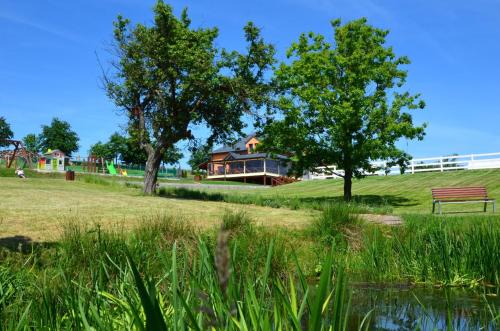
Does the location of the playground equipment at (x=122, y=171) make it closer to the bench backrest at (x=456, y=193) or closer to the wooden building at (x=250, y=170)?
the wooden building at (x=250, y=170)

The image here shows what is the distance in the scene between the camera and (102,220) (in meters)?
11.4

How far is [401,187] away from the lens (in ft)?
110

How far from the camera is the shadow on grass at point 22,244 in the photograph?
7553mm

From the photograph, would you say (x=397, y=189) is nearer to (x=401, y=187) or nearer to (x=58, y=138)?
(x=401, y=187)

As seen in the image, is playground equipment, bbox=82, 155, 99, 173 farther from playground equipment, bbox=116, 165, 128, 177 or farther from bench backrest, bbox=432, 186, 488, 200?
bench backrest, bbox=432, 186, 488, 200

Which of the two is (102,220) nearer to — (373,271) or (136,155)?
(373,271)

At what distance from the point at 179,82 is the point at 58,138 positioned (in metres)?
77.3

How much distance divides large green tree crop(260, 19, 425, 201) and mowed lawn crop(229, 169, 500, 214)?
2.36 metres

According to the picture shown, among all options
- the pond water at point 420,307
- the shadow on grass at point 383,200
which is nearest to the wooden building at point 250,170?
the shadow on grass at point 383,200

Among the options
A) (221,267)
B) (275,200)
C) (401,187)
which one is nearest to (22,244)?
(221,267)

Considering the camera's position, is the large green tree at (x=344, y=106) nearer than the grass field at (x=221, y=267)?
No

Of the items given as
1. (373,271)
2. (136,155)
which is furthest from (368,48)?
(136,155)

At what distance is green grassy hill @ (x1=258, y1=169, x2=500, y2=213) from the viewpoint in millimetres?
26609

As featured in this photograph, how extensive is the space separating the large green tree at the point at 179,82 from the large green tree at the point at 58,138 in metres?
74.5
